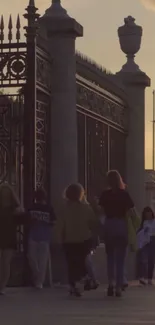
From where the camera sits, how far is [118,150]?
22.7 meters

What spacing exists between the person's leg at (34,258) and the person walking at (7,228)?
0.46 meters

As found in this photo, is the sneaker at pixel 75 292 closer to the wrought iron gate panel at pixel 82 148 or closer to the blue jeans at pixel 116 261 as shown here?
the blue jeans at pixel 116 261

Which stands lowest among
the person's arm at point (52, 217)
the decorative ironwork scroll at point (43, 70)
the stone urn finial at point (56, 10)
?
the person's arm at point (52, 217)

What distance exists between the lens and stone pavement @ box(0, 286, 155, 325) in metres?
11.4

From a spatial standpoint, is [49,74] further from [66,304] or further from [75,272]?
[66,304]

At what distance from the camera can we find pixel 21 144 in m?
16.7

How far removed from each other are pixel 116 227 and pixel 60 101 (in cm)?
313

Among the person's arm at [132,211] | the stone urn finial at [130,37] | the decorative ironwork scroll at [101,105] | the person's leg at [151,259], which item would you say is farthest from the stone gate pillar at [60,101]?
Result: the stone urn finial at [130,37]

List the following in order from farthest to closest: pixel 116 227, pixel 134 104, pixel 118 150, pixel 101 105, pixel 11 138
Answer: pixel 134 104
pixel 118 150
pixel 101 105
pixel 11 138
pixel 116 227

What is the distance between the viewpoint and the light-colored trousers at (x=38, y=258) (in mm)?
16078

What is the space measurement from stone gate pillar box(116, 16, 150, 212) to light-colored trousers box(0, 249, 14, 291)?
25.7 ft

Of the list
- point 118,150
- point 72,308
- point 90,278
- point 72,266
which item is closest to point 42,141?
point 90,278

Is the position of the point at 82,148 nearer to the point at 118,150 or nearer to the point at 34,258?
the point at 118,150

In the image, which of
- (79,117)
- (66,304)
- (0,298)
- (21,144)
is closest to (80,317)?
(66,304)
